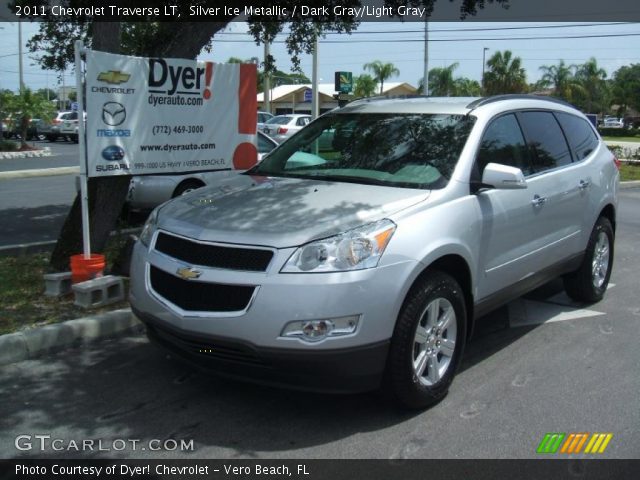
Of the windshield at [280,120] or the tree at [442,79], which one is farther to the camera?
the tree at [442,79]

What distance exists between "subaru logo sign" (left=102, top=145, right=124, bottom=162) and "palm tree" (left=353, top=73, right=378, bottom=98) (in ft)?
177

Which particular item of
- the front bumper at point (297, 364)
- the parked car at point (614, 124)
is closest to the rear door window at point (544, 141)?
the front bumper at point (297, 364)

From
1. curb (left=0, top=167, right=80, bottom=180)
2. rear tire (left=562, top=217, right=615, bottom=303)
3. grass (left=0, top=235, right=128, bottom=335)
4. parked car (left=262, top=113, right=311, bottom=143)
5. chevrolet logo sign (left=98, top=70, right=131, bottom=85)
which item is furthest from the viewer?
parked car (left=262, top=113, right=311, bottom=143)

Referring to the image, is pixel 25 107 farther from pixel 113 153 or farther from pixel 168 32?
pixel 113 153

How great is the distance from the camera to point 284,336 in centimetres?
337

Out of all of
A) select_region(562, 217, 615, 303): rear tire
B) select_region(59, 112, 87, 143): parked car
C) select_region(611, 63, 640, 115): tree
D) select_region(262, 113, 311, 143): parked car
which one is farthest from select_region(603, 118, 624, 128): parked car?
select_region(562, 217, 615, 303): rear tire

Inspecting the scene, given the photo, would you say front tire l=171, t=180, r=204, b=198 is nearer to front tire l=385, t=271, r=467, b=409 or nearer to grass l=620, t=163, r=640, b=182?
front tire l=385, t=271, r=467, b=409

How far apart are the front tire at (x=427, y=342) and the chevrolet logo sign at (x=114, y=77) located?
335cm

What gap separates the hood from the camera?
361 centimetres

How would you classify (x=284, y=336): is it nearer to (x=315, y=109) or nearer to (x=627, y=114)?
(x=315, y=109)

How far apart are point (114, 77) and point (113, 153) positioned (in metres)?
0.65

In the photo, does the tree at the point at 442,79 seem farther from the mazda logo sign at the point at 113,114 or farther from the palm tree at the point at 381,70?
the mazda logo sign at the point at 113,114

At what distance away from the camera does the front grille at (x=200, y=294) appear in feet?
11.4

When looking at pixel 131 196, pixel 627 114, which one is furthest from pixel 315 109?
pixel 627 114
